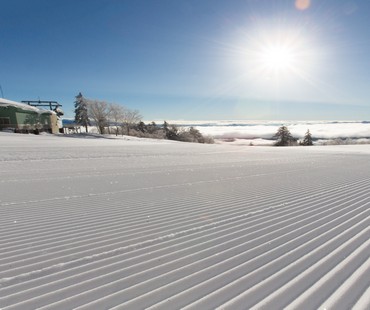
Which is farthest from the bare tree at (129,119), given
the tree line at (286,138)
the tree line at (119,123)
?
the tree line at (286,138)

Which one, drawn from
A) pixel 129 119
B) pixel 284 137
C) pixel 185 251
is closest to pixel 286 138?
pixel 284 137

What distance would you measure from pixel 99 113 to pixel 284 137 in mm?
45076

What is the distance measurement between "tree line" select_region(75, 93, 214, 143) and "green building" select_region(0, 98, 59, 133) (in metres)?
9.71

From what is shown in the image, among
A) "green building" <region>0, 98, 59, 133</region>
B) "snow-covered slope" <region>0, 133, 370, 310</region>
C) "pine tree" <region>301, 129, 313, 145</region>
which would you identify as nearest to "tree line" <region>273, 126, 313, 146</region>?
"pine tree" <region>301, 129, 313, 145</region>

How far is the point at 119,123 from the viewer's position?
57.2 m

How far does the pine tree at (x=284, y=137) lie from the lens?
63562 mm

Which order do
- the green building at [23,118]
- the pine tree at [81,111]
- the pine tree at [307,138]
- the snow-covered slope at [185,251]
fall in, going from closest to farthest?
the snow-covered slope at [185,251]
the green building at [23,118]
the pine tree at [81,111]
the pine tree at [307,138]

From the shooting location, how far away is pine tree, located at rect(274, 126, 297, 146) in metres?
63.6

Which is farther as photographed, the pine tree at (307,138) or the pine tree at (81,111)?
the pine tree at (307,138)

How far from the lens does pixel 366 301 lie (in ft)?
6.89

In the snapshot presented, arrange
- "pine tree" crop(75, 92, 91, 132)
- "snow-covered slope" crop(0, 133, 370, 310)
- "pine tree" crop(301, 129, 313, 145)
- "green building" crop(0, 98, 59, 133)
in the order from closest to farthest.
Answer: "snow-covered slope" crop(0, 133, 370, 310) < "green building" crop(0, 98, 59, 133) < "pine tree" crop(75, 92, 91, 132) < "pine tree" crop(301, 129, 313, 145)

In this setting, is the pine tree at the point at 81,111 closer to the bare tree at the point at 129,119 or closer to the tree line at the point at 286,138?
the bare tree at the point at 129,119

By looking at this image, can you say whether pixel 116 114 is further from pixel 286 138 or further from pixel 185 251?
pixel 185 251

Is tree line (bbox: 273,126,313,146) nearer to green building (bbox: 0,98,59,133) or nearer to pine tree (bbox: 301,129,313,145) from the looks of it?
pine tree (bbox: 301,129,313,145)
